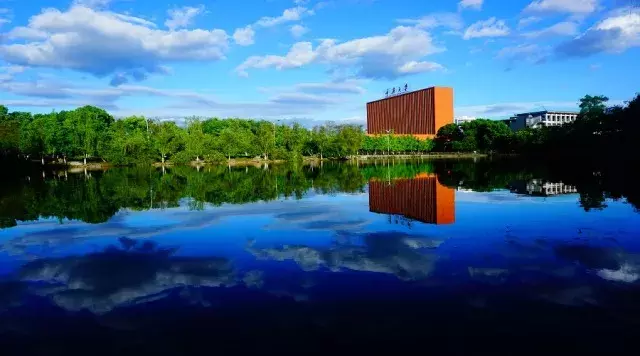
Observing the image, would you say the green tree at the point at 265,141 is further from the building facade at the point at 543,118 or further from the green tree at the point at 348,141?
the building facade at the point at 543,118

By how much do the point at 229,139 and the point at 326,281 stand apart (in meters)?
72.2

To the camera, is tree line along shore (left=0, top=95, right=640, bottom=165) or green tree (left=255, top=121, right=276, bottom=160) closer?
tree line along shore (left=0, top=95, right=640, bottom=165)

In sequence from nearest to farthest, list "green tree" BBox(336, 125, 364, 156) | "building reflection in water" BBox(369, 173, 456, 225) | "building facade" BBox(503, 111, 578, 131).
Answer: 1. "building reflection in water" BBox(369, 173, 456, 225)
2. "green tree" BBox(336, 125, 364, 156)
3. "building facade" BBox(503, 111, 578, 131)

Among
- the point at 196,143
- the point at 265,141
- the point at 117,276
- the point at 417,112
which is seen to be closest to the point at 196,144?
the point at 196,143

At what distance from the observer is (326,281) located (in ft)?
26.4

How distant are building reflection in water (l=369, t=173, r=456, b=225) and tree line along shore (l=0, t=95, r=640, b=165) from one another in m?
36.8

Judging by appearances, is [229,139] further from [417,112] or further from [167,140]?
[417,112]

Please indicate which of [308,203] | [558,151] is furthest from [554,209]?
[558,151]

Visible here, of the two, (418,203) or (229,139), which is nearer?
(418,203)

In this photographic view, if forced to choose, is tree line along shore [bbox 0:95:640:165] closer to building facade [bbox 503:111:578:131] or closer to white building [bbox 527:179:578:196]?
white building [bbox 527:179:578:196]

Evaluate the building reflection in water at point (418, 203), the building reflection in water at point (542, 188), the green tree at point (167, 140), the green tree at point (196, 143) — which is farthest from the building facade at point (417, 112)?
the building reflection in water at point (418, 203)

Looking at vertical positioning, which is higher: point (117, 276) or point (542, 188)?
point (542, 188)

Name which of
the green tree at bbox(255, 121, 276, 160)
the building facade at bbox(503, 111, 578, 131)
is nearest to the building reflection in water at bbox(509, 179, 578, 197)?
the green tree at bbox(255, 121, 276, 160)

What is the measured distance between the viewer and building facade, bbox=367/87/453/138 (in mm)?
125094
